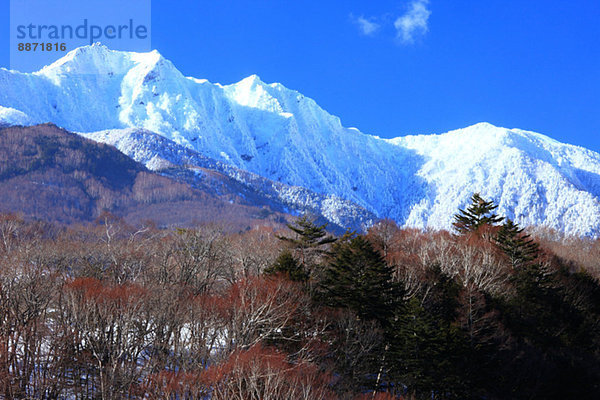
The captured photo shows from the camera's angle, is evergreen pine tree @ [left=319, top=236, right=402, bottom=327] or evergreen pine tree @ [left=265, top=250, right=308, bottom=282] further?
evergreen pine tree @ [left=265, top=250, right=308, bottom=282]

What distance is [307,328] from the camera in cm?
3631

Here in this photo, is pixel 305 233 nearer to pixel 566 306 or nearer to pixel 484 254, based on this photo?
pixel 484 254

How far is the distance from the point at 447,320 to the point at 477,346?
3.77 meters

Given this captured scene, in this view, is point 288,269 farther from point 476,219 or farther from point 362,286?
point 476,219

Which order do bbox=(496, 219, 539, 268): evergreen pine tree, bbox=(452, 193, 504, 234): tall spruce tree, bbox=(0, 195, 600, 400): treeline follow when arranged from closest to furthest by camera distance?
bbox=(0, 195, 600, 400): treeline
bbox=(496, 219, 539, 268): evergreen pine tree
bbox=(452, 193, 504, 234): tall spruce tree

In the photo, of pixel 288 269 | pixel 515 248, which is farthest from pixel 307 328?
pixel 515 248

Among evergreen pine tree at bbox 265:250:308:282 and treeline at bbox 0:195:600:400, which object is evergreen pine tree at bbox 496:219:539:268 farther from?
evergreen pine tree at bbox 265:250:308:282

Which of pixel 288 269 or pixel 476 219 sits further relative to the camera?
pixel 476 219

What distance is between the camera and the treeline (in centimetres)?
2545

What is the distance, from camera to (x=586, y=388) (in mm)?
42719

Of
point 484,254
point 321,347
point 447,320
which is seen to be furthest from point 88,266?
point 484,254

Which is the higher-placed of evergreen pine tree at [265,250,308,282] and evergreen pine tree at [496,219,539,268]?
evergreen pine tree at [496,219,539,268]

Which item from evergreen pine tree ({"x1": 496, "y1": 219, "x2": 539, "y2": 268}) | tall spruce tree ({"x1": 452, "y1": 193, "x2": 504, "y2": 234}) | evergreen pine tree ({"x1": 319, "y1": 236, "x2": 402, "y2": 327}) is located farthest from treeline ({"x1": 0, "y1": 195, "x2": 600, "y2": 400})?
tall spruce tree ({"x1": 452, "y1": 193, "x2": 504, "y2": 234})

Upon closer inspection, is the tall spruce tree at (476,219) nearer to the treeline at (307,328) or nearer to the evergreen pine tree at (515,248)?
the evergreen pine tree at (515,248)
